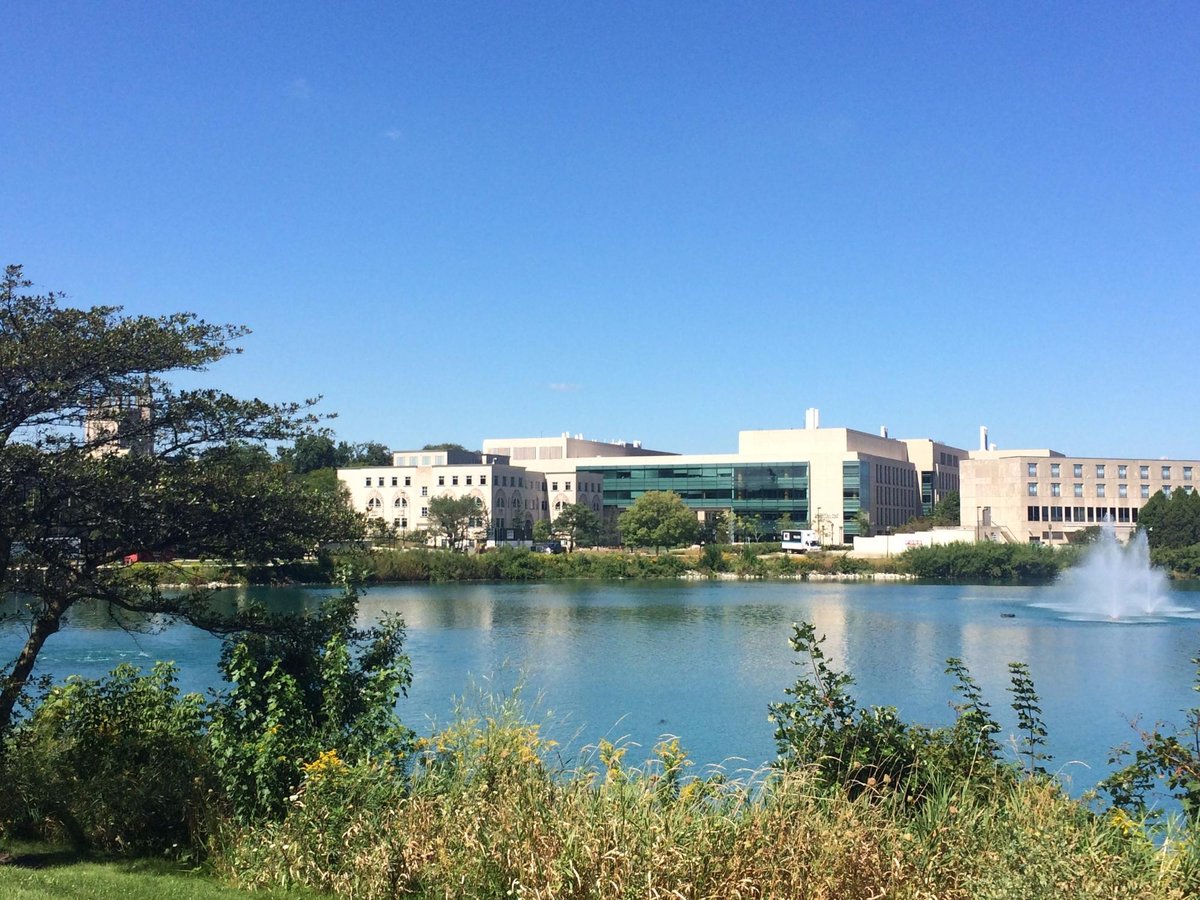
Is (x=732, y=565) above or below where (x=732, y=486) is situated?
below

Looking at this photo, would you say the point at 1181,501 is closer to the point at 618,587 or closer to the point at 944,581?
the point at 944,581

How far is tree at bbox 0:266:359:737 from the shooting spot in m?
10.8

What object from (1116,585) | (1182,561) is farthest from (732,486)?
(1116,585)

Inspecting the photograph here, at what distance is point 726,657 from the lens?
111 feet

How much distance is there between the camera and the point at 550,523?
105 meters

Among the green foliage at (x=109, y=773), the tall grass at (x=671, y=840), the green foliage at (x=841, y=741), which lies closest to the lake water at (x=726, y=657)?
the green foliage at (x=841, y=741)

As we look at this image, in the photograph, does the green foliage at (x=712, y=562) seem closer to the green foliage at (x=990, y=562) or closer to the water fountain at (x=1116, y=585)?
the green foliage at (x=990, y=562)

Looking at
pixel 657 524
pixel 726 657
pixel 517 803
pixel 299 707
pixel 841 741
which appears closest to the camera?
pixel 517 803

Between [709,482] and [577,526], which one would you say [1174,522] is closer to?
[709,482]

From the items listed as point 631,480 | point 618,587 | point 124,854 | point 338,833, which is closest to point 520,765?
point 338,833

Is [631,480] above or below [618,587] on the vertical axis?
above

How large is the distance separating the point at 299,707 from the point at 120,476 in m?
2.88

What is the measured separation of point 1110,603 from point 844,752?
181ft

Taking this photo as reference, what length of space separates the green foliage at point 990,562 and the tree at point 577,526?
30.4 meters
